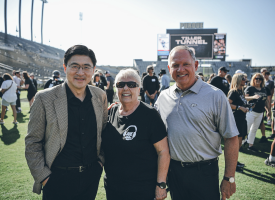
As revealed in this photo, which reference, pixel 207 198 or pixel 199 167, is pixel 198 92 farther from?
pixel 207 198

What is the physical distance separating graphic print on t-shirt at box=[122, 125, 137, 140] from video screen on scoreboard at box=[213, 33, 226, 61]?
28.7m

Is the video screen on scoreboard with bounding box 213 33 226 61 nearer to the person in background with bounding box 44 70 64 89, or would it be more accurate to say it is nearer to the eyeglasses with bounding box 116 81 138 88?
the person in background with bounding box 44 70 64 89

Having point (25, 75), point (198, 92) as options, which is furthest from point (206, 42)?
point (198, 92)

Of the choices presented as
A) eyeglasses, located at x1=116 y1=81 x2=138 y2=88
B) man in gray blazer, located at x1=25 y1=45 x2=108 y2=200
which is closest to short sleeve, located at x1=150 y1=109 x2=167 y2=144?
eyeglasses, located at x1=116 y1=81 x2=138 y2=88

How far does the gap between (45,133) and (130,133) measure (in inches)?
33.7

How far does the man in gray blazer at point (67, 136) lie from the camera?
1678mm

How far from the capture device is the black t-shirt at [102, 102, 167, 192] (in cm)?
179

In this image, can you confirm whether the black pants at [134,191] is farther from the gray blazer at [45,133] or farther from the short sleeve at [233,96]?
the short sleeve at [233,96]

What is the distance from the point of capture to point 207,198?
1.85 metres

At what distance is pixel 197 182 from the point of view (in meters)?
1.86

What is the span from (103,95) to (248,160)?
4334 mm

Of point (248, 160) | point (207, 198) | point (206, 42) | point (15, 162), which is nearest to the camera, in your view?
point (207, 198)

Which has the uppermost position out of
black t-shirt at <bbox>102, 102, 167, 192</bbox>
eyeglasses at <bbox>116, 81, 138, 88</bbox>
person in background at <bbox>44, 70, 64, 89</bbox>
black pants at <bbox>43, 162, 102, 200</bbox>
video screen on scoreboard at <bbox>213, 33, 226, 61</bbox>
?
video screen on scoreboard at <bbox>213, 33, 226, 61</bbox>

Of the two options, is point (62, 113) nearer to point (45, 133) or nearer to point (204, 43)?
point (45, 133)
